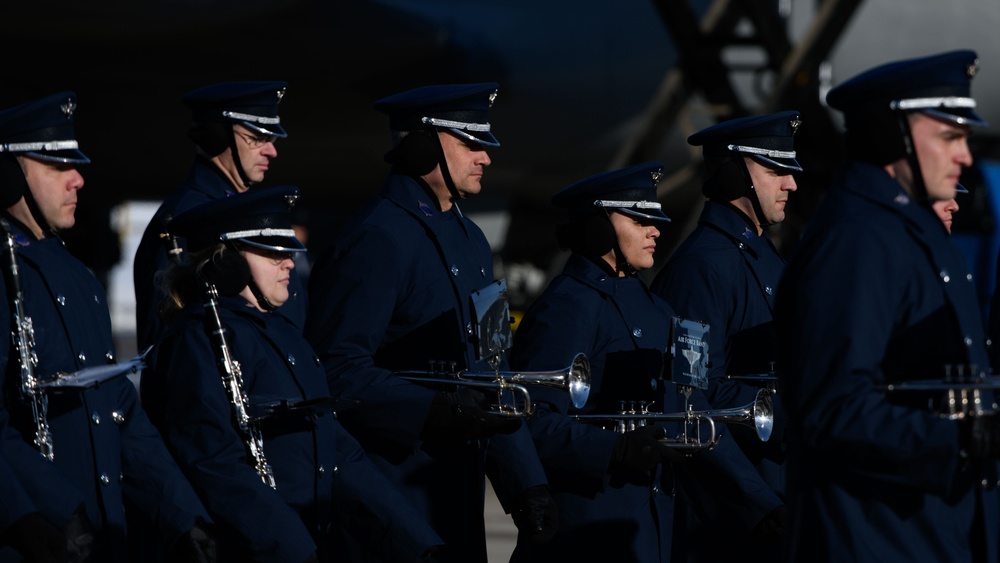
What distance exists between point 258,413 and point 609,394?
4.96 ft

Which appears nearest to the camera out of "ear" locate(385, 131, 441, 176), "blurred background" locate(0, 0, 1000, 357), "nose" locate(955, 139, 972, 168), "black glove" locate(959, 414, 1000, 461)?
"black glove" locate(959, 414, 1000, 461)

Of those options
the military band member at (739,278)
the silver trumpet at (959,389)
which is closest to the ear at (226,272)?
the military band member at (739,278)

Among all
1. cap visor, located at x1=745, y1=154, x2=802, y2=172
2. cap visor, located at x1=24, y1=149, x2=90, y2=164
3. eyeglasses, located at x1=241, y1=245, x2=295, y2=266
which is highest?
cap visor, located at x1=24, y1=149, x2=90, y2=164

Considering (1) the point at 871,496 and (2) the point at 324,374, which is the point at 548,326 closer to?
(2) the point at 324,374

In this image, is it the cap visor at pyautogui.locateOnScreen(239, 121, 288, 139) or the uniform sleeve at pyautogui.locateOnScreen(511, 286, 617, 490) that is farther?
the cap visor at pyautogui.locateOnScreen(239, 121, 288, 139)

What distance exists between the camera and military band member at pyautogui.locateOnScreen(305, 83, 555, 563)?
5500mm

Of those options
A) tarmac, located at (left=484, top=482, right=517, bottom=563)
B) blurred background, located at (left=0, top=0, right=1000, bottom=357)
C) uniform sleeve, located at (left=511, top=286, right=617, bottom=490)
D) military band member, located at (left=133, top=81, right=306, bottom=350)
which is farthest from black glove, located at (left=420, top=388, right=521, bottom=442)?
blurred background, located at (left=0, top=0, right=1000, bottom=357)

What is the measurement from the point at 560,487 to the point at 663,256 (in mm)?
11182

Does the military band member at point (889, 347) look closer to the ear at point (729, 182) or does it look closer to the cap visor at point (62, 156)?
the cap visor at point (62, 156)

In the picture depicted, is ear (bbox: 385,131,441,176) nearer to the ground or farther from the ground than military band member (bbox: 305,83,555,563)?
farther from the ground

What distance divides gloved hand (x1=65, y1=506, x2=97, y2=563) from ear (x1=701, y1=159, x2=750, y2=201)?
3.10 meters

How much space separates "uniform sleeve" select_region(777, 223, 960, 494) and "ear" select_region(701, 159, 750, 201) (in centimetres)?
286

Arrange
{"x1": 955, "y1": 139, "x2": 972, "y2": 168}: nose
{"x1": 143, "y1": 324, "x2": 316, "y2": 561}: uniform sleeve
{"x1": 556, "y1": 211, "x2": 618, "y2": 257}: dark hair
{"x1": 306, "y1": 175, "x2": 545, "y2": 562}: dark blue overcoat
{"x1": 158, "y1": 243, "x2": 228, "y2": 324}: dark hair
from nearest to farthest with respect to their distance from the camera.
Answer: {"x1": 955, "y1": 139, "x2": 972, "y2": 168}: nose < {"x1": 143, "y1": 324, "x2": 316, "y2": 561}: uniform sleeve < {"x1": 158, "y1": 243, "x2": 228, "y2": 324}: dark hair < {"x1": 306, "y1": 175, "x2": 545, "y2": 562}: dark blue overcoat < {"x1": 556, "y1": 211, "x2": 618, "y2": 257}: dark hair

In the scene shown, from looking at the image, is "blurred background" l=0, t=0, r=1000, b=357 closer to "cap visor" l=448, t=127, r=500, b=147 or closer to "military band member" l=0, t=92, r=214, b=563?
"cap visor" l=448, t=127, r=500, b=147
